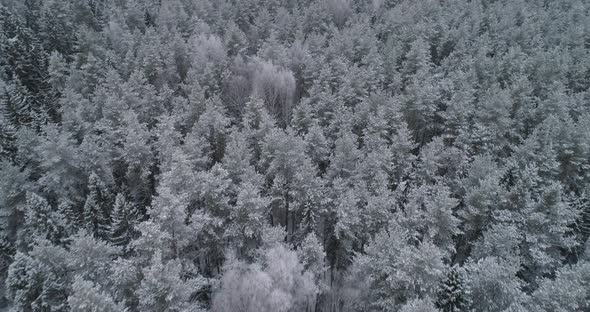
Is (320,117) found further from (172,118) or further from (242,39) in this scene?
(242,39)

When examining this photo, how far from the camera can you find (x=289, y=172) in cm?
3388

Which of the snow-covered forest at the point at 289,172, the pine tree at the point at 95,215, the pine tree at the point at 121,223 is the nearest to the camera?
the snow-covered forest at the point at 289,172

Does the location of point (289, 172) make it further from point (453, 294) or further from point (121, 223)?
point (453, 294)

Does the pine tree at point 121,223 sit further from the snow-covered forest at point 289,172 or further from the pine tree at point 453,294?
the pine tree at point 453,294

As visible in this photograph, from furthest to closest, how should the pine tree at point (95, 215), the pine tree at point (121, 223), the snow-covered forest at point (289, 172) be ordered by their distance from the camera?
the pine tree at point (95, 215) → the pine tree at point (121, 223) → the snow-covered forest at point (289, 172)

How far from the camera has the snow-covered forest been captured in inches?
959

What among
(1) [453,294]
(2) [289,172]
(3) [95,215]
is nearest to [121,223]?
(3) [95,215]

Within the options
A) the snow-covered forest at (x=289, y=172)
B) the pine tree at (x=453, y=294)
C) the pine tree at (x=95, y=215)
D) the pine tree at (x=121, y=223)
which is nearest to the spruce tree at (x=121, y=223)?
the pine tree at (x=121, y=223)

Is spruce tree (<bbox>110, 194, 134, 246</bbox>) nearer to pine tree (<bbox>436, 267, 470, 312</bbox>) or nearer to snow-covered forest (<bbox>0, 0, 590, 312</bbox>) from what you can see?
snow-covered forest (<bbox>0, 0, 590, 312</bbox>)

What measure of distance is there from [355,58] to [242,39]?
16.0m

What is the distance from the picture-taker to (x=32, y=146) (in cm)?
3566

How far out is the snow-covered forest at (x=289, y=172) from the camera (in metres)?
24.4

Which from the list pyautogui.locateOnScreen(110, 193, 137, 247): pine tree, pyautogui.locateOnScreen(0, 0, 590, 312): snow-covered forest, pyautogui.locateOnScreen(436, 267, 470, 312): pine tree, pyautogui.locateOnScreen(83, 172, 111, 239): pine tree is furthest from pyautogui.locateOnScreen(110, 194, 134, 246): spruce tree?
pyautogui.locateOnScreen(436, 267, 470, 312): pine tree

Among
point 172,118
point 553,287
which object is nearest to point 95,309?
point 172,118
